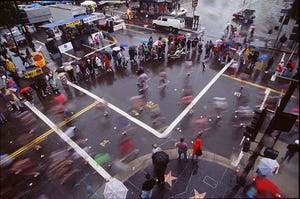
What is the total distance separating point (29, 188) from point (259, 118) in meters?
10.7

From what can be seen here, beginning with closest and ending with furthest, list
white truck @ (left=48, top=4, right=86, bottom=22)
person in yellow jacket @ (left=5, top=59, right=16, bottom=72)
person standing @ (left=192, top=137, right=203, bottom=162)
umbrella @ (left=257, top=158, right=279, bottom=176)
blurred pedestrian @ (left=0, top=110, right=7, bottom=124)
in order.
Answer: umbrella @ (left=257, top=158, right=279, bottom=176) → person standing @ (left=192, top=137, right=203, bottom=162) → blurred pedestrian @ (left=0, top=110, right=7, bottom=124) → person in yellow jacket @ (left=5, top=59, right=16, bottom=72) → white truck @ (left=48, top=4, right=86, bottom=22)

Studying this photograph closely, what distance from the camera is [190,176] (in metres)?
9.46

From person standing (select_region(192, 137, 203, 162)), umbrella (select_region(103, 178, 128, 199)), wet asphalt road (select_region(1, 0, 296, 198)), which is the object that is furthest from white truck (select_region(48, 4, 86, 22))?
umbrella (select_region(103, 178, 128, 199))

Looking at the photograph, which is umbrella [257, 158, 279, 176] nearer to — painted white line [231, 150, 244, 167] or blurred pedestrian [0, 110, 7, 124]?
painted white line [231, 150, 244, 167]

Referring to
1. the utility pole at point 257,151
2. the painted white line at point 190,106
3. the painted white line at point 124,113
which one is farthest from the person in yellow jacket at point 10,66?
the utility pole at point 257,151

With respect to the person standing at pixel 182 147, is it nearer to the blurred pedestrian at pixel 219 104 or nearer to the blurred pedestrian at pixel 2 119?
the blurred pedestrian at pixel 219 104

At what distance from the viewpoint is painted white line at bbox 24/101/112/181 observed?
32.7ft

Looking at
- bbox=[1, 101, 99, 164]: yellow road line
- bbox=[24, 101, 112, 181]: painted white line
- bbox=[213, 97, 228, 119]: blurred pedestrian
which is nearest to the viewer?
bbox=[24, 101, 112, 181]: painted white line

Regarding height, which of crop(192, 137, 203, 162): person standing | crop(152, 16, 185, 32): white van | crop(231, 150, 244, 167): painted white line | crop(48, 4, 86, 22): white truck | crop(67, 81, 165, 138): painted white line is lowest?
crop(67, 81, 165, 138): painted white line

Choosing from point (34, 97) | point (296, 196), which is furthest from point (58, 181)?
point (296, 196)

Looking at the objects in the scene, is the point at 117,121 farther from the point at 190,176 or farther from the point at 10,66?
the point at 10,66

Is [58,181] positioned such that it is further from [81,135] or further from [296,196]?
[296,196]

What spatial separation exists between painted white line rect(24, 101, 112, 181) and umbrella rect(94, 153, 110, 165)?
0.59 ft

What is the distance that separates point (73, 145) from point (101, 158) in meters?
2.07
